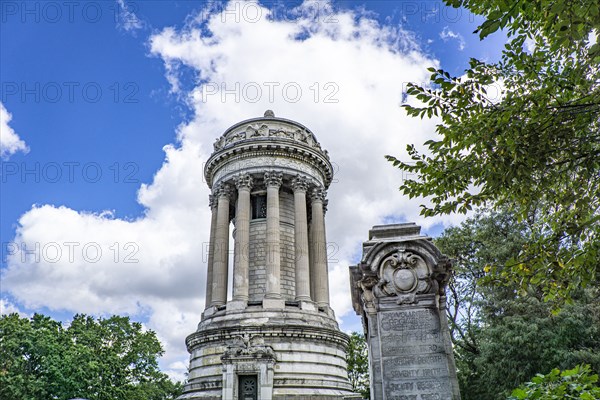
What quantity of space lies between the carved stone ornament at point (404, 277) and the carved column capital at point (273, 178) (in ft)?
66.0

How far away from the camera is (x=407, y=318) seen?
9289 mm

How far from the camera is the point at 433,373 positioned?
8812 millimetres

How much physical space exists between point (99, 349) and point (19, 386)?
6.86m

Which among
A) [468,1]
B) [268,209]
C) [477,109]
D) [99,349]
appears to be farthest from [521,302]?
[99,349]

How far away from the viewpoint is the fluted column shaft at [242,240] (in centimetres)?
2734

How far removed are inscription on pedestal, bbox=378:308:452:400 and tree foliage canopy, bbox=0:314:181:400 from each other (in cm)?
3029

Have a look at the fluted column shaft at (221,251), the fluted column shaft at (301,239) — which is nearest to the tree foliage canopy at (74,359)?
the fluted column shaft at (221,251)

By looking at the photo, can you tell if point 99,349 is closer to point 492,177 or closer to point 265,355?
point 265,355

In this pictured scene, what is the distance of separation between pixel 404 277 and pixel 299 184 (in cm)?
2102

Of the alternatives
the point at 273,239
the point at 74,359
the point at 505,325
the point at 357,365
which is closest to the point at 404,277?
the point at 505,325

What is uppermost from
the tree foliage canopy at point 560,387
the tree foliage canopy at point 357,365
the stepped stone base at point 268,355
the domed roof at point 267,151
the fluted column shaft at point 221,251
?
the domed roof at point 267,151

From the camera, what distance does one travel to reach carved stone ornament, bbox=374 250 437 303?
9445 mm

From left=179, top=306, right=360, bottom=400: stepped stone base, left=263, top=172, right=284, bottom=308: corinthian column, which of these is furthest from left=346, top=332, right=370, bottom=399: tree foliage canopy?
left=263, top=172, right=284, bottom=308: corinthian column

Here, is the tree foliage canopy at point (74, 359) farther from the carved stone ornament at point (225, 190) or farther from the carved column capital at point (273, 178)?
the carved column capital at point (273, 178)
